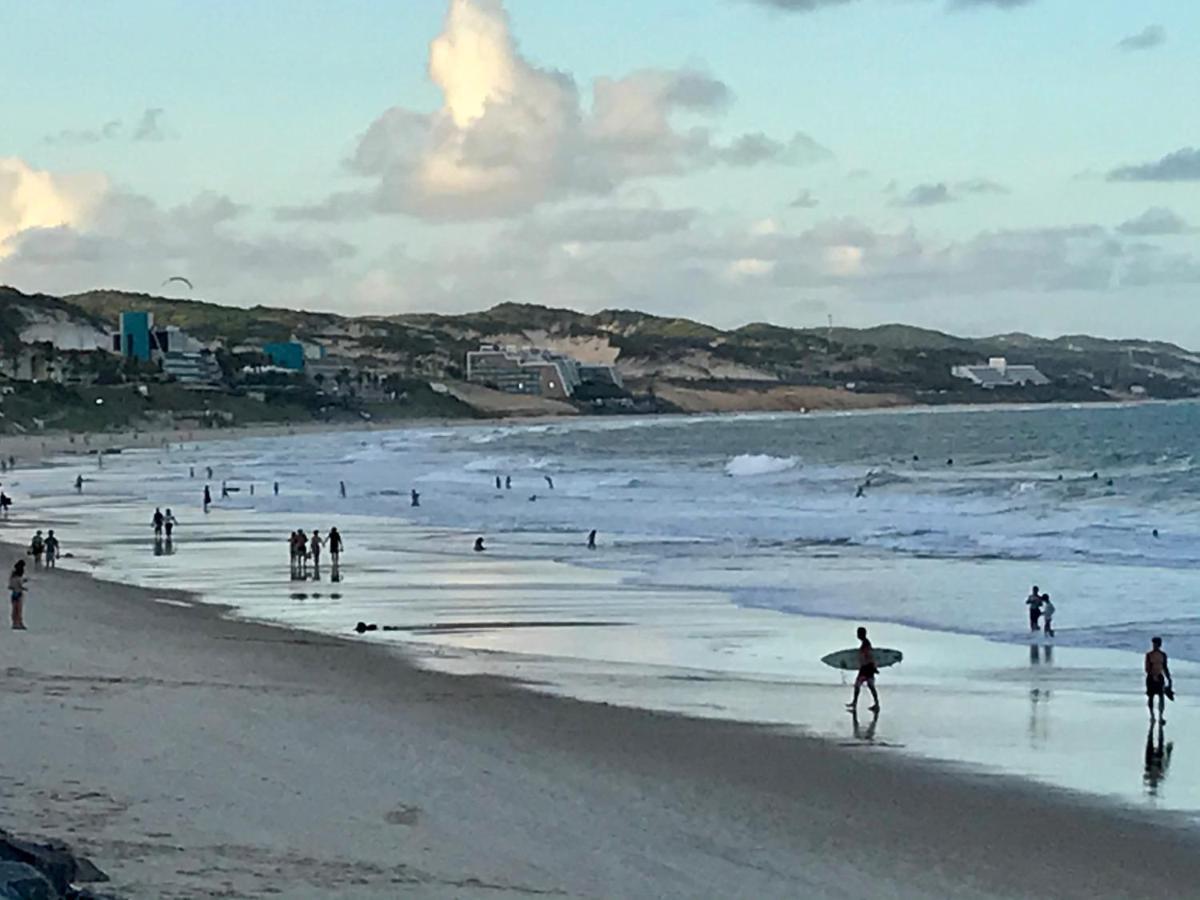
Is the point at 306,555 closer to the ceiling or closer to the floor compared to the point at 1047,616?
closer to the floor

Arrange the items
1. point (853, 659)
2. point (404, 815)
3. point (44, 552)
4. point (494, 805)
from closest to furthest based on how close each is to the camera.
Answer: point (404, 815), point (494, 805), point (853, 659), point (44, 552)

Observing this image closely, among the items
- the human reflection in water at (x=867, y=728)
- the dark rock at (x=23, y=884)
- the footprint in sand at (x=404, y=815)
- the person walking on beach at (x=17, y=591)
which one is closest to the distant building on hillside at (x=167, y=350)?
the person walking on beach at (x=17, y=591)

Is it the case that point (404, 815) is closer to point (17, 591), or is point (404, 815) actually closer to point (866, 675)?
point (866, 675)

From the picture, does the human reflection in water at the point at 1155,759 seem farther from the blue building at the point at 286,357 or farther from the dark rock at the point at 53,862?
the blue building at the point at 286,357

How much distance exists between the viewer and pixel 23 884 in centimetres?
636

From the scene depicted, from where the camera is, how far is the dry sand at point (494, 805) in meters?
8.84

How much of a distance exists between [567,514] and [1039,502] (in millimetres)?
12700

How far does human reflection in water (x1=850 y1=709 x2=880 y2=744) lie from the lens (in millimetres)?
13781

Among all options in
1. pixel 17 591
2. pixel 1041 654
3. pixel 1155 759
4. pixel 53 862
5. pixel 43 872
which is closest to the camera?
pixel 43 872

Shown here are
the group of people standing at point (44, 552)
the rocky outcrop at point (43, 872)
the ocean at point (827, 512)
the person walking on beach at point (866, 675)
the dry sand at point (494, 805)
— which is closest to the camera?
the rocky outcrop at point (43, 872)

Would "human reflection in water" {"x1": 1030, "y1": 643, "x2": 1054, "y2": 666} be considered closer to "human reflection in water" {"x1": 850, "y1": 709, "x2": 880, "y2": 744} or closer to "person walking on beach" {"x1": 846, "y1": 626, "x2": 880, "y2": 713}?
"person walking on beach" {"x1": 846, "y1": 626, "x2": 880, "y2": 713}

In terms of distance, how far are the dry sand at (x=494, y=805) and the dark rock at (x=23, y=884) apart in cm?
129

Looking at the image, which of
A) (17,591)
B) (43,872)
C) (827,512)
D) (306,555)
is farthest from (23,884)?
(827,512)

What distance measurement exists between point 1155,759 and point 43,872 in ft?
28.6
